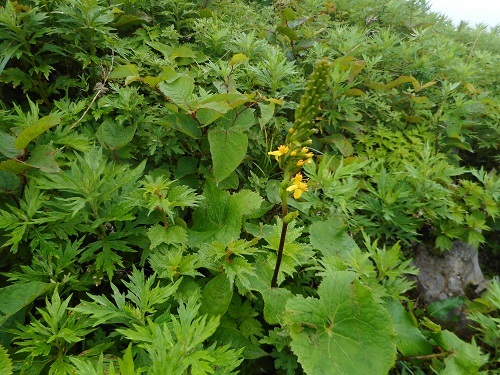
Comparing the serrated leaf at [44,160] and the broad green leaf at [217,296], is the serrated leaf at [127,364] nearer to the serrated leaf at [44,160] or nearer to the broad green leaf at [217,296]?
the broad green leaf at [217,296]

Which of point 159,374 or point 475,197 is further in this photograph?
point 475,197

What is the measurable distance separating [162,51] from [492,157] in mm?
2991

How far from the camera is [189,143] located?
6.73 feet

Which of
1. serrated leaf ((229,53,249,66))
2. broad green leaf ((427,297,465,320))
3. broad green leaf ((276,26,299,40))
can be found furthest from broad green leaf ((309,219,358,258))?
broad green leaf ((276,26,299,40))

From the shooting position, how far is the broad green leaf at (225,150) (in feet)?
6.17

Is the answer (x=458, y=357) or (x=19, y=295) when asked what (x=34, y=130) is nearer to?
(x=19, y=295)

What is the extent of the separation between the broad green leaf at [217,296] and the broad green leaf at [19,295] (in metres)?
0.62

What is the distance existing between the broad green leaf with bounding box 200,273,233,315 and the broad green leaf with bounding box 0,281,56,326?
2.04 feet

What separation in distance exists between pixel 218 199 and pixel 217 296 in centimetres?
56

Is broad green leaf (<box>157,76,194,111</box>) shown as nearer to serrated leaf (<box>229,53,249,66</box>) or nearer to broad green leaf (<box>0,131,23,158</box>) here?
serrated leaf (<box>229,53,249,66</box>)

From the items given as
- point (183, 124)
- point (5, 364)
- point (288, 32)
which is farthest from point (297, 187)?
point (288, 32)

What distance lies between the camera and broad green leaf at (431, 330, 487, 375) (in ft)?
5.21

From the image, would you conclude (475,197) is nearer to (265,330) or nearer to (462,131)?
(462,131)

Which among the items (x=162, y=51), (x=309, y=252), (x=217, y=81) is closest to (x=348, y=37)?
(x=217, y=81)
